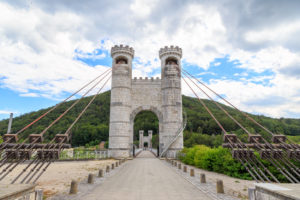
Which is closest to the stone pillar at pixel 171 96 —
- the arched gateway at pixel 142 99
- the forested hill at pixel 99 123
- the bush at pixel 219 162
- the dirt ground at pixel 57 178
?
the arched gateway at pixel 142 99

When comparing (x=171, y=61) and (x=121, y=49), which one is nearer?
(x=121, y=49)

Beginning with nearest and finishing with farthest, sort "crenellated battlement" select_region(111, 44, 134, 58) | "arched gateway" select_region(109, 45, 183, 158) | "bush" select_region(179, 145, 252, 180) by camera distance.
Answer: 1. "bush" select_region(179, 145, 252, 180)
2. "arched gateway" select_region(109, 45, 183, 158)
3. "crenellated battlement" select_region(111, 44, 134, 58)

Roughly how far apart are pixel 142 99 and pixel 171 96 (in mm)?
3654

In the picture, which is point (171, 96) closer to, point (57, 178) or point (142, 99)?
point (142, 99)

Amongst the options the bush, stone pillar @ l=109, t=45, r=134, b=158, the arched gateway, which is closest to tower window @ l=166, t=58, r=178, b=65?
the arched gateway

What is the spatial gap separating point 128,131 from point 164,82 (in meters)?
7.47

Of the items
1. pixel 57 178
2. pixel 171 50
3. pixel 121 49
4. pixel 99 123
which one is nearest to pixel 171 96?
pixel 171 50

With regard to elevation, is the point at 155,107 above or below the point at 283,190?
above

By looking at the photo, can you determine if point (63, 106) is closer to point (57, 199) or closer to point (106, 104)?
point (106, 104)

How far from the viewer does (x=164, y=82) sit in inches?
919

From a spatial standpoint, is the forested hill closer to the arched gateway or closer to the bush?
the arched gateway

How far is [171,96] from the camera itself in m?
22.8

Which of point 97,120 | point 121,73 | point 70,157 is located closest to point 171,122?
point 121,73

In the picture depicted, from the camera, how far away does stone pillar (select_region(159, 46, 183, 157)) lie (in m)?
22.0
